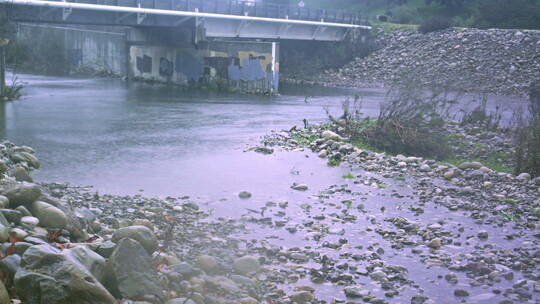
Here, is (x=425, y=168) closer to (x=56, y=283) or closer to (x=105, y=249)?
(x=105, y=249)

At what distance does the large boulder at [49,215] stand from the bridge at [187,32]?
913 inches

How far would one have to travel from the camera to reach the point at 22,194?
7926mm

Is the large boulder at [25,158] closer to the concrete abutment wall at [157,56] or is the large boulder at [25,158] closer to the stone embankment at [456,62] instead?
the concrete abutment wall at [157,56]

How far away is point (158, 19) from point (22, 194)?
3231 cm

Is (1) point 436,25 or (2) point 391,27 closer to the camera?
(1) point 436,25

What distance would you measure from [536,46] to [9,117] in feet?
127

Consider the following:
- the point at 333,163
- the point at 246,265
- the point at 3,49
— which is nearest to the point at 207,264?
the point at 246,265

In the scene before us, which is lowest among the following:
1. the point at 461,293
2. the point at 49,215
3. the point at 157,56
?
the point at 461,293

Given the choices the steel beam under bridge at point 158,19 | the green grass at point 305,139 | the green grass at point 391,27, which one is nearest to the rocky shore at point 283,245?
the green grass at point 305,139

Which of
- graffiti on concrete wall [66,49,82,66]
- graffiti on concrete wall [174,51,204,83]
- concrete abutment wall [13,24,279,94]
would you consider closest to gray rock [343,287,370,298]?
concrete abutment wall [13,24,279,94]

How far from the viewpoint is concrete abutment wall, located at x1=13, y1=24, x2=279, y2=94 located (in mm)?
37531

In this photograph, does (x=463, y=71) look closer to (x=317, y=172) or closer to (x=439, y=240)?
(x=317, y=172)

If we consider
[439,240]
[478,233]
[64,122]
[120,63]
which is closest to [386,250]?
[439,240]

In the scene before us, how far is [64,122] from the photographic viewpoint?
72.9 ft
